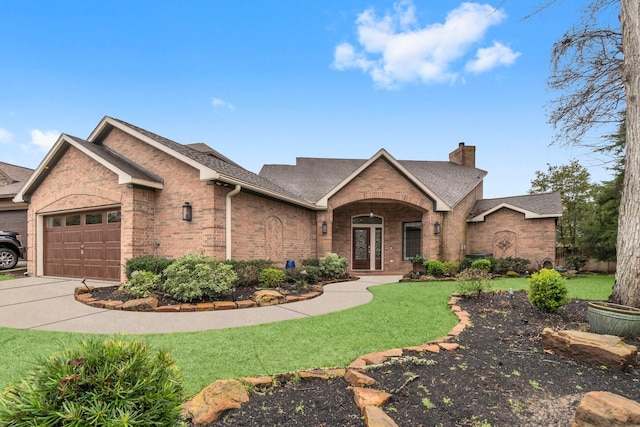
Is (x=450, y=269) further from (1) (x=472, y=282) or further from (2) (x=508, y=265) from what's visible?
(1) (x=472, y=282)

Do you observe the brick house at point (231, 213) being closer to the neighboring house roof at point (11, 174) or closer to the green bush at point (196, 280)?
the green bush at point (196, 280)

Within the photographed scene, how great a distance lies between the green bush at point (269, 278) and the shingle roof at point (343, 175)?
524 cm

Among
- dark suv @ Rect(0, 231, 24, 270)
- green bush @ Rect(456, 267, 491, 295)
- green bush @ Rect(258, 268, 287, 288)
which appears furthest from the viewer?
dark suv @ Rect(0, 231, 24, 270)

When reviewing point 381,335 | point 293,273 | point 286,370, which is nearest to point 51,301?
point 293,273

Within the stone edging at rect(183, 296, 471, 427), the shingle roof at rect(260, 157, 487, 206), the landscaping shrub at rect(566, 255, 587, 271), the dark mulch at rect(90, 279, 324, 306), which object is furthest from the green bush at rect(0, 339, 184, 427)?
the landscaping shrub at rect(566, 255, 587, 271)

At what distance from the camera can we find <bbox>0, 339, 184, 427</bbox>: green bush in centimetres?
137

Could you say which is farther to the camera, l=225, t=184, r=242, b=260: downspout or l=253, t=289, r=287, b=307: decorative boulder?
l=225, t=184, r=242, b=260: downspout

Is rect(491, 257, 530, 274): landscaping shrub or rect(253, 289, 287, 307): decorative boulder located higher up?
rect(253, 289, 287, 307): decorative boulder

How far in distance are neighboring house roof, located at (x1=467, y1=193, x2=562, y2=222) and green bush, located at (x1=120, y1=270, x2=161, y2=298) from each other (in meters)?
14.2

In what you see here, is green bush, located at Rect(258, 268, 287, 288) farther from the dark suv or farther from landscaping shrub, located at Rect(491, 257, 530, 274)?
the dark suv

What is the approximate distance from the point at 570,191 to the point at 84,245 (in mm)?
29195

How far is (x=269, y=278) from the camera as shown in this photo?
831cm

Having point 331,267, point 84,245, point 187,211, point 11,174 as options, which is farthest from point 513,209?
point 11,174

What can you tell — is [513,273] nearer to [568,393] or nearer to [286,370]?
[568,393]
